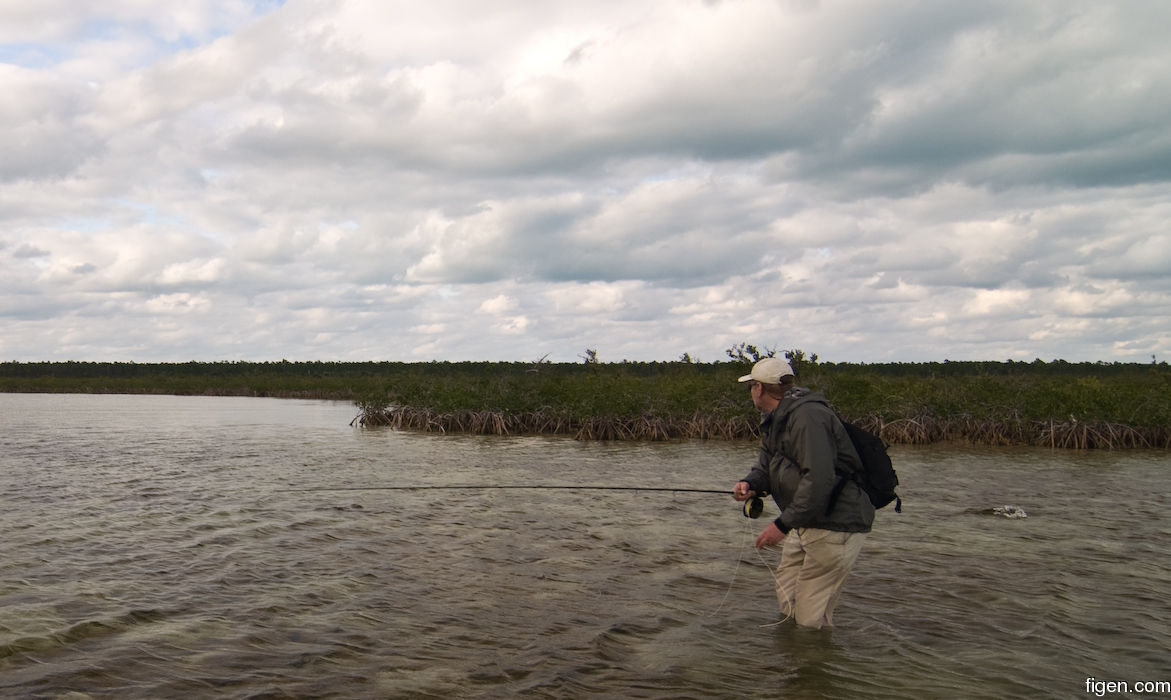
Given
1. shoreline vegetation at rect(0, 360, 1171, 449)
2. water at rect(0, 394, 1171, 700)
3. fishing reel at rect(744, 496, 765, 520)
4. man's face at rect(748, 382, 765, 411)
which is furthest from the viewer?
shoreline vegetation at rect(0, 360, 1171, 449)

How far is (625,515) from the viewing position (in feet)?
43.7

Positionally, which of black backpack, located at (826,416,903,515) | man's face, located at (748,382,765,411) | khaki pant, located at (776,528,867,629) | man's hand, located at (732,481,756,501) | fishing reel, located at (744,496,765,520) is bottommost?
khaki pant, located at (776,528,867,629)

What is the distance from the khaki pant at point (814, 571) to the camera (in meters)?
6.43

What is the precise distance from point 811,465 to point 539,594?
3.49 m

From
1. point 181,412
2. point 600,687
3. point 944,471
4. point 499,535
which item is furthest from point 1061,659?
point 181,412

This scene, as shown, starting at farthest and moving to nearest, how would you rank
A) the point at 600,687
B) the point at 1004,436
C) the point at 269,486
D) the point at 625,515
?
the point at 1004,436 → the point at 269,486 → the point at 625,515 → the point at 600,687

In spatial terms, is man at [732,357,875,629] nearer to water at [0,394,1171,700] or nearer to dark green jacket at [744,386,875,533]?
dark green jacket at [744,386,875,533]

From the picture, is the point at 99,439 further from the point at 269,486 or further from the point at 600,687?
the point at 600,687

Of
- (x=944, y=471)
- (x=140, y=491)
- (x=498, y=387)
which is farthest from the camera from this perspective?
(x=498, y=387)

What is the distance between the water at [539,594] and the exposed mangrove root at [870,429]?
7.61 m

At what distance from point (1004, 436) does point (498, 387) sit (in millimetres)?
16857
